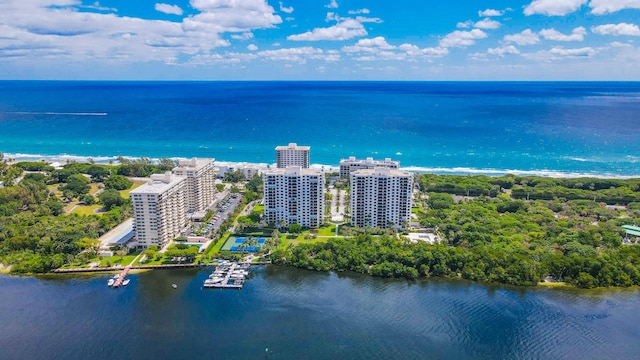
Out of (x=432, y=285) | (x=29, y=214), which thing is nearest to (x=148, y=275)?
(x=29, y=214)

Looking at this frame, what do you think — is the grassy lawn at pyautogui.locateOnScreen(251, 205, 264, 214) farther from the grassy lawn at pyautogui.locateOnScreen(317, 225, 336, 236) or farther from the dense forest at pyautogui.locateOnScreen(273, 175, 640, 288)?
the dense forest at pyautogui.locateOnScreen(273, 175, 640, 288)

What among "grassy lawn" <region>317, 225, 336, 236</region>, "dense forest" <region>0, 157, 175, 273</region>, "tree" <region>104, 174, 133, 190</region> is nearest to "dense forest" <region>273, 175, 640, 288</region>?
"grassy lawn" <region>317, 225, 336, 236</region>

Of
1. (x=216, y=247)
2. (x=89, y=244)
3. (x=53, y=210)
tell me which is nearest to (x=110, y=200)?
(x=53, y=210)

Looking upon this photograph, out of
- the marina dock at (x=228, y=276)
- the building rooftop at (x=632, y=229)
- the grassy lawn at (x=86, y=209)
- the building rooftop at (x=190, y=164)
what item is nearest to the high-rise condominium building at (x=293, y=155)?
the building rooftop at (x=190, y=164)

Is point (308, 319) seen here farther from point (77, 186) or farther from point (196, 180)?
point (77, 186)

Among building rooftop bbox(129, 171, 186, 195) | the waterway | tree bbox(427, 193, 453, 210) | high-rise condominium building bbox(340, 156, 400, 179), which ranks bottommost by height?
the waterway

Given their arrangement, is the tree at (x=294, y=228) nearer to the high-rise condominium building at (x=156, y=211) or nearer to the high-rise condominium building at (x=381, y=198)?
the high-rise condominium building at (x=381, y=198)

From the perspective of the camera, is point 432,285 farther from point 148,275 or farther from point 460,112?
point 460,112
